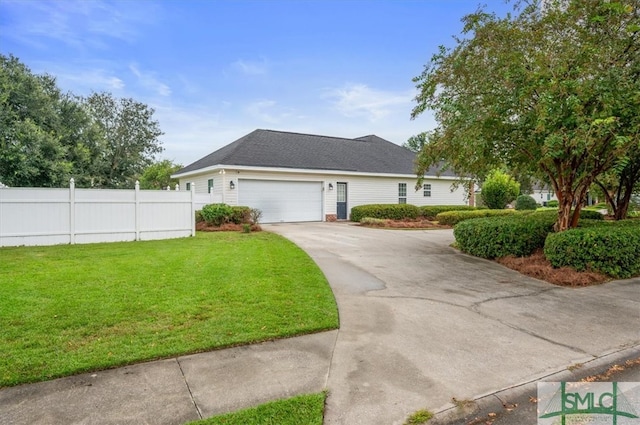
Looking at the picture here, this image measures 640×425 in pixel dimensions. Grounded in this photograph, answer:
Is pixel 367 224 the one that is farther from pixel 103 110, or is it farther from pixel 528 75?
pixel 103 110

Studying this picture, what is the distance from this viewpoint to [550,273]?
278 inches

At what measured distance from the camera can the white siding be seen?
1636cm

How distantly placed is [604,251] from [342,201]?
1352cm

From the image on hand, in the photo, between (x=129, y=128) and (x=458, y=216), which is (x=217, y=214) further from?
(x=129, y=128)

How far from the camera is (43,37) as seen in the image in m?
12.0

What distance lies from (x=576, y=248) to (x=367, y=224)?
410 inches

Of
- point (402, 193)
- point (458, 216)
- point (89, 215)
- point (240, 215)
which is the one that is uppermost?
point (402, 193)

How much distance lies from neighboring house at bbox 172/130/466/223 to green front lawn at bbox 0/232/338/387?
8781mm

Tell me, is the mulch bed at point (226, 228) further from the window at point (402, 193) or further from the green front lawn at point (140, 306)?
the window at point (402, 193)

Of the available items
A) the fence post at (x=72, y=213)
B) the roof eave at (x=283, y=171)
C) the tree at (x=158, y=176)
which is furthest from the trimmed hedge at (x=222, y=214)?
the tree at (x=158, y=176)

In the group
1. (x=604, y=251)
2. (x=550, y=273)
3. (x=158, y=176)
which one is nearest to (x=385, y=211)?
(x=550, y=273)

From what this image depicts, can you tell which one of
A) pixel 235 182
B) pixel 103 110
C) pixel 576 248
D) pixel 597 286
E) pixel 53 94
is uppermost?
pixel 103 110

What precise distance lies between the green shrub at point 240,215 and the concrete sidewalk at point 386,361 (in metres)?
8.62

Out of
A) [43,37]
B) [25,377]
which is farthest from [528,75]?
[43,37]
